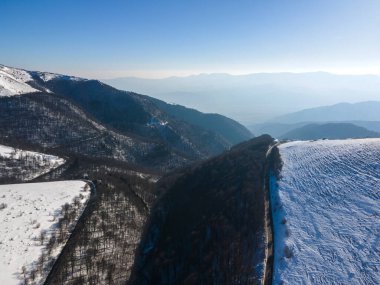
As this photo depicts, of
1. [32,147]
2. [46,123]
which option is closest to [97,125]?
[46,123]

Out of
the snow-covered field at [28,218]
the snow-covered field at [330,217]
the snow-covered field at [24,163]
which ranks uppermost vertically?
the snow-covered field at [330,217]

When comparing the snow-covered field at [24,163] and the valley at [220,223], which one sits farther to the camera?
the snow-covered field at [24,163]

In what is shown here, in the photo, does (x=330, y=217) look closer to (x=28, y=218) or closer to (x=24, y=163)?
(x=28, y=218)

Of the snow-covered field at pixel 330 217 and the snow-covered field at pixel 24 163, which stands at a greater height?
the snow-covered field at pixel 330 217

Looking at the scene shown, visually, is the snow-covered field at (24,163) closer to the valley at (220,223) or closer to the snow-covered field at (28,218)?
the valley at (220,223)

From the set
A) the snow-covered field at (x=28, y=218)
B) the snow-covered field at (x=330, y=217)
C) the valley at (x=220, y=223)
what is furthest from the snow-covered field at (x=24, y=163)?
the snow-covered field at (x=330, y=217)

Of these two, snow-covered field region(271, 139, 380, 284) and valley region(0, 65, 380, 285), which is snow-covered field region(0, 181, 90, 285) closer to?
valley region(0, 65, 380, 285)

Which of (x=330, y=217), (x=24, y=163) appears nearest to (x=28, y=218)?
(x=330, y=217)

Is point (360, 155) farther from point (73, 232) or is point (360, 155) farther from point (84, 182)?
point (84, 182)
